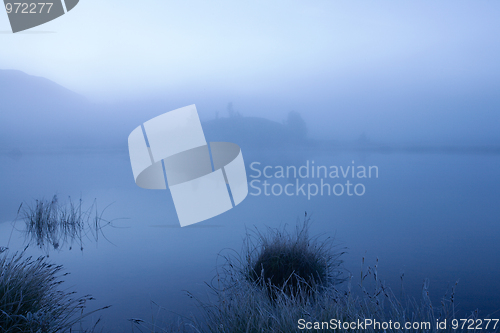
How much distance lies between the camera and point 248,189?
974 cm

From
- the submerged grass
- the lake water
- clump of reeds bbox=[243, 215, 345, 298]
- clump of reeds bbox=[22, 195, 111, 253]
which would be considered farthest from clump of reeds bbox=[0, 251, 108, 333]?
clump of reeds bbox=[22, 195, 111, 253]

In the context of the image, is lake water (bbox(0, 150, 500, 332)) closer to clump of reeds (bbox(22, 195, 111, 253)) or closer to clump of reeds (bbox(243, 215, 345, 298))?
clump of reeds (bbox(22, 195, 111, 253))

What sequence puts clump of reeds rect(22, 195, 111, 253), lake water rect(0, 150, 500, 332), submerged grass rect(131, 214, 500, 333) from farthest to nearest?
clump of reeds rect(22, 195, 111, 253) → lake water rect(0, 150, 500, 332) → submerged grass rect(131, 214, 500, 333)

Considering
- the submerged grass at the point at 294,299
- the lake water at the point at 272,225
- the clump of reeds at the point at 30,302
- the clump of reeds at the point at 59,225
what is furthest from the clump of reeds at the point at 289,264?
the clump of reeds at the point at 59,225

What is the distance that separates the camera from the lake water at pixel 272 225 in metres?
3.18

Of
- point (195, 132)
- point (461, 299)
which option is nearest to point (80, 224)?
point (195, 132)

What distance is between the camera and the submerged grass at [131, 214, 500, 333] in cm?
188

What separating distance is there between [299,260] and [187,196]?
5.75 meters

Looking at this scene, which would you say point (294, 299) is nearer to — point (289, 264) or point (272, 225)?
point (289, 264)

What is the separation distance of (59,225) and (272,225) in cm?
354

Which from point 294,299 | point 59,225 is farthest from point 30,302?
point 59,225

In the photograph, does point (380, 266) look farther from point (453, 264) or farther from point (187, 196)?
point (187, 196)

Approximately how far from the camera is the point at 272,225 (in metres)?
5.64

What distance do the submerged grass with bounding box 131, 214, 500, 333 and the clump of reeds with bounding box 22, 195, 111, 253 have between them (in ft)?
8.11
